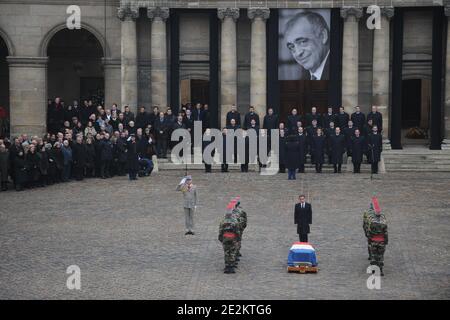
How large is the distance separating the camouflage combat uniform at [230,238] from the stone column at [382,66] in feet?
81.6

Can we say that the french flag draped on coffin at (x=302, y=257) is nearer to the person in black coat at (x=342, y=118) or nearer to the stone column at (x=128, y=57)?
the person in black coat at (x=342, y=118)

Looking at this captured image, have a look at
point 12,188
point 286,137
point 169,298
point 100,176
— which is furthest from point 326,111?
point 169,298

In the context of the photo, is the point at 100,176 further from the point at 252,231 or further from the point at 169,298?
the point at 169,298

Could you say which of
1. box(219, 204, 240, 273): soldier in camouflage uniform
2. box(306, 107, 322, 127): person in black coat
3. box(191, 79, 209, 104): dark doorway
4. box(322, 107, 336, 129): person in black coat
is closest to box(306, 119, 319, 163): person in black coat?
box(306, 107, 322, 127): person in black coat

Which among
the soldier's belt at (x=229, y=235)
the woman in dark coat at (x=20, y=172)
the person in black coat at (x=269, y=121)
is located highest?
the person in black coat at (x=269, y=121)

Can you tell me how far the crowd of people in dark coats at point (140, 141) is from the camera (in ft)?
133

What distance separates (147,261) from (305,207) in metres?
4.39

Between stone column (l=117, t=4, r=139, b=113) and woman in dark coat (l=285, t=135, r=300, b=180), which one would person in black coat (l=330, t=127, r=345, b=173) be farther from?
stone column (l=117, t=4, r=139, b=113)

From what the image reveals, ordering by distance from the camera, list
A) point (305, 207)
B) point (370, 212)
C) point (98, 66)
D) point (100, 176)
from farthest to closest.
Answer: point (98, 66), point (100, 176), point (305, 207), point (370, 212)

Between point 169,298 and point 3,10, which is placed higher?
point 3,10

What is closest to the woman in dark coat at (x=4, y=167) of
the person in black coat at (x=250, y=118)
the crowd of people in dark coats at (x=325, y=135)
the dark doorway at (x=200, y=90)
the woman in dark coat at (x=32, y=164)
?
the woman in dark coat at (x=32, y=164)

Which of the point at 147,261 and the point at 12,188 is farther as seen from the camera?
the point at 12,188

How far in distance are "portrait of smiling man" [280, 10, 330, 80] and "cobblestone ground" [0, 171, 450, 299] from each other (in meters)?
8.19

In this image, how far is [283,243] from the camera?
1103 inches
